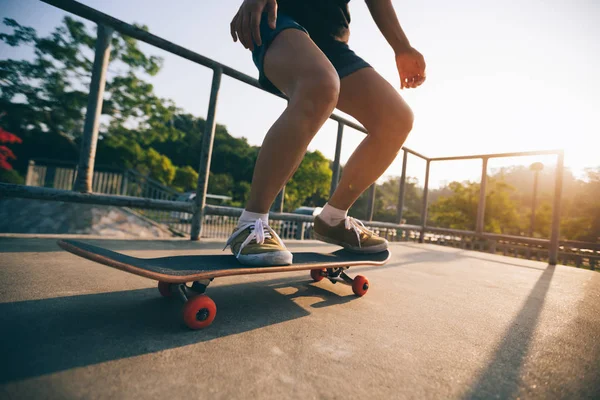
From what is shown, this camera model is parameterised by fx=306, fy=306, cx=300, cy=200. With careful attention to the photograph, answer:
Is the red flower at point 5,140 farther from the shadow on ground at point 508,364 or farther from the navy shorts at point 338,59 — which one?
the shadow on ground at point 508,364

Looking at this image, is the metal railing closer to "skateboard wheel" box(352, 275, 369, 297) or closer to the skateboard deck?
the skateboard deck

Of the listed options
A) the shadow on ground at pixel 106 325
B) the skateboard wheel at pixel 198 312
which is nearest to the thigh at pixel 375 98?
the shadow on ground at pixel 106 325

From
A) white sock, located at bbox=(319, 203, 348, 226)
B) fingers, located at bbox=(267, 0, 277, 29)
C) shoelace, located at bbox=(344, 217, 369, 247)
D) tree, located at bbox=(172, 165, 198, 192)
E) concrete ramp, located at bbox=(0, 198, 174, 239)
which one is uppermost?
tree, located at bbox=(172, 165, 198, 192)

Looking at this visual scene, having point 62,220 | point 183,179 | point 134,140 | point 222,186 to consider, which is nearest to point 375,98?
point 62,220

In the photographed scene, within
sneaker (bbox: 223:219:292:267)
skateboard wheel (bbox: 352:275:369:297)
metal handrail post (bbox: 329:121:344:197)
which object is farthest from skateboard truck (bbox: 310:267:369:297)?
metal handrail post (bbox: 329:121:344:197)

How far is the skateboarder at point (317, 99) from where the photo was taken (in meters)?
1.11

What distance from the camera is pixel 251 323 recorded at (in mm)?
914

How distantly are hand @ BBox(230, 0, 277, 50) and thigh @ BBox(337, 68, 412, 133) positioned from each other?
55 cm

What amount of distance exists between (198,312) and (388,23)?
1.70 metres

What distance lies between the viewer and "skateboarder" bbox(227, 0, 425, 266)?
1.11 meters

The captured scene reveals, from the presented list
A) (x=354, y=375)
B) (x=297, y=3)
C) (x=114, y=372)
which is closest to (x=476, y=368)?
(x=354, y=375)

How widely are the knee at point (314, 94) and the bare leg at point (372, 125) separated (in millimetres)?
478

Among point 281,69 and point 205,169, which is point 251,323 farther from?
point 205,169

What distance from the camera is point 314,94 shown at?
1.11m
